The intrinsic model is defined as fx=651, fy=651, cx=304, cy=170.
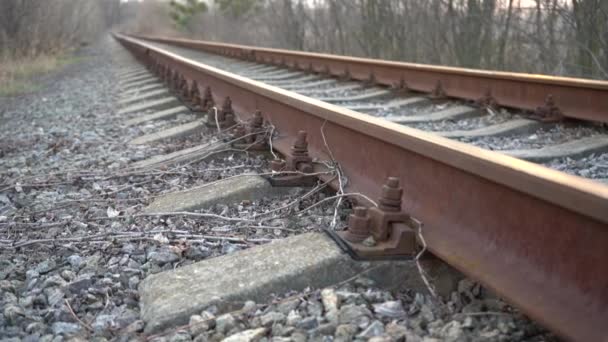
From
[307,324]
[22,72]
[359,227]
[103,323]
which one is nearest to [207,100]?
[359,227]

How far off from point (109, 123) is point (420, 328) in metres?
5.44

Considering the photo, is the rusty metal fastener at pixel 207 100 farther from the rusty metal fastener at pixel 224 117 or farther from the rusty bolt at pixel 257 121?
the rusty bolt at pixel 257 121

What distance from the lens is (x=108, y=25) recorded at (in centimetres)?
7769

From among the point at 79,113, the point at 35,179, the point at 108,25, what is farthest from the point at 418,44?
the point at 108,25

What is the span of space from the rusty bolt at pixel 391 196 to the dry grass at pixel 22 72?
35.5 ft

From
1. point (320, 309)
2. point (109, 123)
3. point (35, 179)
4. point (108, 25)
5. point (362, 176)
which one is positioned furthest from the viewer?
point (108, 25)

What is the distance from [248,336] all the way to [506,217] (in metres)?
0.85

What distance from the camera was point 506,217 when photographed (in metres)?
1.97

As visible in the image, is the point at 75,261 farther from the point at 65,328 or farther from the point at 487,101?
the point at 487,101

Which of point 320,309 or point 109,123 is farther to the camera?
point 109,123

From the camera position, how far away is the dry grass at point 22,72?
483 inches

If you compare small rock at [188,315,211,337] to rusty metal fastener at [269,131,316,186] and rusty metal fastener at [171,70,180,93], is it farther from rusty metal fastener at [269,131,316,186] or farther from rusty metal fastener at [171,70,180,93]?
rusty metal fastener at [171,70,180,93]

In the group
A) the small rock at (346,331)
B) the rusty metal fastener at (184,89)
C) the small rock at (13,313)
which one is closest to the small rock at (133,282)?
the small rock at (13,313)

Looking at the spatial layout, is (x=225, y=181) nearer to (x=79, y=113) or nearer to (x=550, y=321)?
(x=550, y=321)
